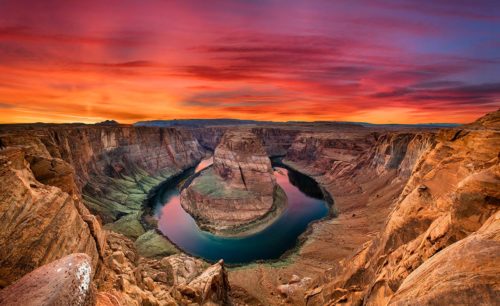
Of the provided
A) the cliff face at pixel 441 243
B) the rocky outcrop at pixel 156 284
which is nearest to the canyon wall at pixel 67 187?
the rocky outcrop at pixel 156 284

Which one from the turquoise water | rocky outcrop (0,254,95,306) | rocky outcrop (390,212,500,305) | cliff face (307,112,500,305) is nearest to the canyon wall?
rocky outcrop (0,254,95,306)

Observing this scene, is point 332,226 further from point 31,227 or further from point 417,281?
point 31,227

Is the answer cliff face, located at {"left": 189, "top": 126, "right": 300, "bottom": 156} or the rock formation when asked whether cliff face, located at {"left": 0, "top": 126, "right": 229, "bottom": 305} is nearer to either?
the rock formation

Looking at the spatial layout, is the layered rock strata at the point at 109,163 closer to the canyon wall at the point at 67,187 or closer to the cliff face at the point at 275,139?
the canyon wall at the point at 67,187

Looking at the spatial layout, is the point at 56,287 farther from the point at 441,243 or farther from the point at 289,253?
the point at 289,253

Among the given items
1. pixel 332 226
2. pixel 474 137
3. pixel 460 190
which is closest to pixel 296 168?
pixel 332 226
